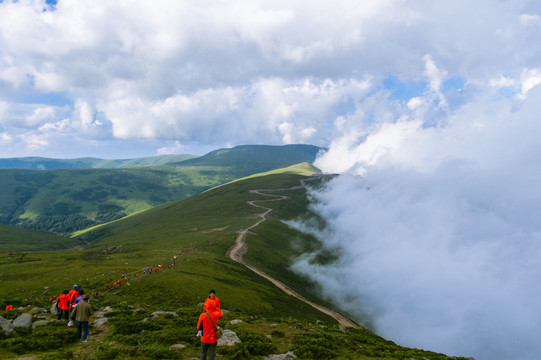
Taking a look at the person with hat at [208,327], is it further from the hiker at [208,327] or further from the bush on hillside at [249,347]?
the bush on hillside at [249,347]

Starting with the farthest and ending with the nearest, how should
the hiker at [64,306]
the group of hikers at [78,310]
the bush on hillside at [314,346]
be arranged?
the hiker at [64,306] → the bush on hillside at [314,346] → the group of hikers at [78,310]

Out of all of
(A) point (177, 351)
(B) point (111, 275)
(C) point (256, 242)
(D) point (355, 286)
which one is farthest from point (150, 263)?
(D) point (355, 286)

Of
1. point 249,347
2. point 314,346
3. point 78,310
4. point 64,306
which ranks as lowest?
point 64,306

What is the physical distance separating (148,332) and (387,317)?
7502 inches

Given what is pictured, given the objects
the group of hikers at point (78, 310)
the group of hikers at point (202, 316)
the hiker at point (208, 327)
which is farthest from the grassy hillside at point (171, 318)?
the hiker at point (208, 327)

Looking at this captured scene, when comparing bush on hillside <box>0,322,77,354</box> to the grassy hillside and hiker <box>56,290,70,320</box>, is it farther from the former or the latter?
hiker <box>56,290,70,320</box>

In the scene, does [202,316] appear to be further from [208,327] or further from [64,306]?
[64,306]

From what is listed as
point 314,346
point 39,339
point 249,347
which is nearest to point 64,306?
point 39,339

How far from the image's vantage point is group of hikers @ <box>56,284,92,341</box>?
80.9ft

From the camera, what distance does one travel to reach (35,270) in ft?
252

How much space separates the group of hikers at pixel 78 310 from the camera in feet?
80.9

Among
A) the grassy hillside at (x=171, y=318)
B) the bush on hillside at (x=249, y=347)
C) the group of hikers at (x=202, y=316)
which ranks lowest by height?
the grassy hillside at (x=171, y=318)

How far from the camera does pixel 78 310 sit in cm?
2450

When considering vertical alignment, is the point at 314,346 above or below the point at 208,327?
below
